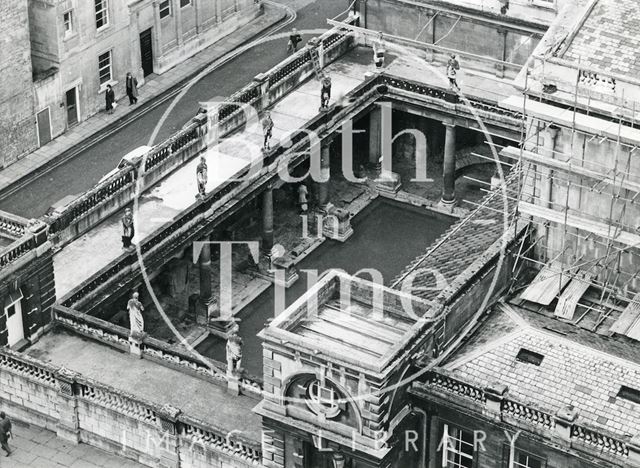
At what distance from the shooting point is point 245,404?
261 ft

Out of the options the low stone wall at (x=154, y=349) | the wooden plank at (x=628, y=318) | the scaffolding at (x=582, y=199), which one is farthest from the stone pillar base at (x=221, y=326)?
the wooden plank at (x=628, y=318)

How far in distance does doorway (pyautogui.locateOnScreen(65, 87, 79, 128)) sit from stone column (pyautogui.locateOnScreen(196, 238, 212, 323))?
20.0 metres

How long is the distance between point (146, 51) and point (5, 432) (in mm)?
41080

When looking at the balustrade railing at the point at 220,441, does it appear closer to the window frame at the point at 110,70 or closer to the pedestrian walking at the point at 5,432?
the pedestrian walking at the point at 5,432

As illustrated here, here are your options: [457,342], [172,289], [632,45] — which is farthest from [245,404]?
[632,45]

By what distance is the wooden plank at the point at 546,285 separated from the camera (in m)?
79.9

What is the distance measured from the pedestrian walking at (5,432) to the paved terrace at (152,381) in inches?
151

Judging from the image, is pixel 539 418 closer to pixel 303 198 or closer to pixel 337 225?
pixel 337 225

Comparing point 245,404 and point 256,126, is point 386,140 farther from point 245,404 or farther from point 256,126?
point 245,404

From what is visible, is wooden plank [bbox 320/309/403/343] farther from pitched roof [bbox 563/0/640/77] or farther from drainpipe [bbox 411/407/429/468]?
pitched roof [bbox 563/0/640/77]

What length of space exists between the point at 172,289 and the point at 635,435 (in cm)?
3018

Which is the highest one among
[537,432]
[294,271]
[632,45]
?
[632,45]

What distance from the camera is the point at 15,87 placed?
104812 millimetres

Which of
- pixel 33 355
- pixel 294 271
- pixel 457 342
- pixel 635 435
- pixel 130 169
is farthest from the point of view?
pixel 294 271
